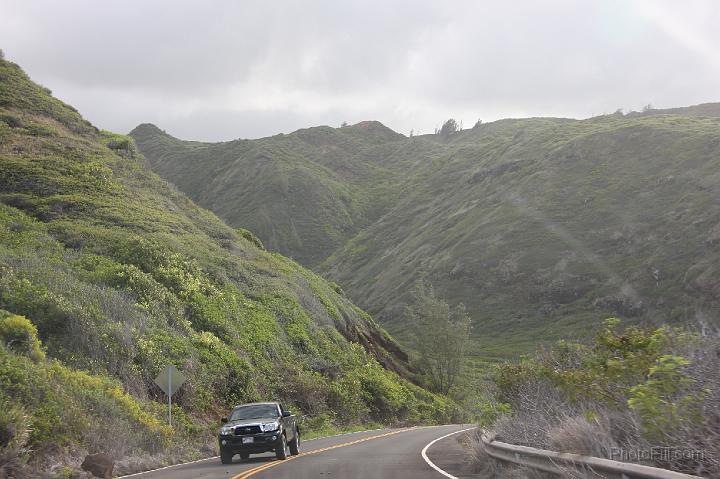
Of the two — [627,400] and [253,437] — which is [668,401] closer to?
[627,400]

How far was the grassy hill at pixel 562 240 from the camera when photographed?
85.2 m

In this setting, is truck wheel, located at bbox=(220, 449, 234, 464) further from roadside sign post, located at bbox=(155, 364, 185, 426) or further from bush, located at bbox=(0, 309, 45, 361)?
bush, located at bbox=(0, 309, 45, 361)

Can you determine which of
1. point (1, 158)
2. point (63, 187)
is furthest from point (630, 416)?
point (1, 158)

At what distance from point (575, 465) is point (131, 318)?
2081 centimetres

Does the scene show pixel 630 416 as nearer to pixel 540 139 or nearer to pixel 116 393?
pixel 116 393

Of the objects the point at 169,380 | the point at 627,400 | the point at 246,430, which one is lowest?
the point at 246,430

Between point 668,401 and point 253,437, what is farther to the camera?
point 253,437

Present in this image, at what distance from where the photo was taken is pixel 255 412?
20.0 meters

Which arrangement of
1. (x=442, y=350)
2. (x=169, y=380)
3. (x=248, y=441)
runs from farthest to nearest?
1. (x=442, y=350)
2. (x=169, y=380)
3. (x=248, y=441)

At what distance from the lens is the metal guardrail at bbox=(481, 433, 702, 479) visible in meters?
6.83

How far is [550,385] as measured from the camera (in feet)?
42.4

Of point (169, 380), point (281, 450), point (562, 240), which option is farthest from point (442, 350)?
point (281, 450)

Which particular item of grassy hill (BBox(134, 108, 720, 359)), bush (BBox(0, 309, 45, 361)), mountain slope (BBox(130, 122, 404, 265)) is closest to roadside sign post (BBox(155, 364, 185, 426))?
bush (BBox(0, 309, 45, 361))

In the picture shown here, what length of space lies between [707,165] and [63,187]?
87990 millimetres
